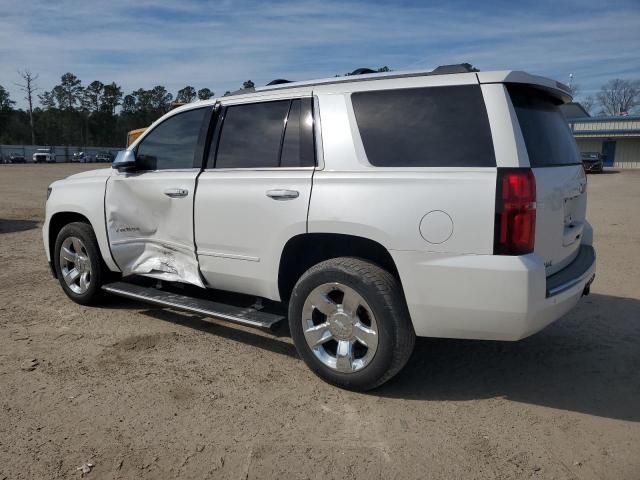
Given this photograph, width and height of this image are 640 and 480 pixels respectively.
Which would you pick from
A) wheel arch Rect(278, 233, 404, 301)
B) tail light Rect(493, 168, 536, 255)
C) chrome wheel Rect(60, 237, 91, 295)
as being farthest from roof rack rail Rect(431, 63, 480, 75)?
chrome wheel Rect(60, 237, 91, 295)

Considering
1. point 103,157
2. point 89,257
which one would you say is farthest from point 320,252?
point 103,157

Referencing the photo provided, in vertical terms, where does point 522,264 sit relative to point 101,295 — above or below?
above

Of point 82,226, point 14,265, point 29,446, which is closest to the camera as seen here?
point 29,446

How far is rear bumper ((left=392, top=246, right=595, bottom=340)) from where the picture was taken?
3.00 meters

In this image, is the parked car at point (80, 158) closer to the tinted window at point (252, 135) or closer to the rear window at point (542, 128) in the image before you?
the tinted window at point (252, 135)

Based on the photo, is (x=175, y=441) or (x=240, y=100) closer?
(x=175, y=441)

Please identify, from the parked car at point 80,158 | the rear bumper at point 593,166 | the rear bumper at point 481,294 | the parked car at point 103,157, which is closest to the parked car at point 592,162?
the rear bumper at point 593,166

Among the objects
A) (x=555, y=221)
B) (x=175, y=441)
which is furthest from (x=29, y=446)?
(x=555, y=221)

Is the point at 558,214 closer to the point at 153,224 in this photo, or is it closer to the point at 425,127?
the point at 425,127

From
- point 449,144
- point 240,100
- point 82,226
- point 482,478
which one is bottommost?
point 482,478

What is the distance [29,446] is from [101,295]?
2.51 metres

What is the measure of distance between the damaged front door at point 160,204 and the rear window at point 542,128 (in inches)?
99.0

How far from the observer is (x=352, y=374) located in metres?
3.53

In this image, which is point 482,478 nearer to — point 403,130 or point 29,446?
point 403,130
